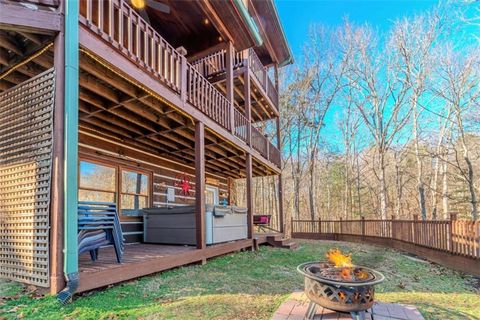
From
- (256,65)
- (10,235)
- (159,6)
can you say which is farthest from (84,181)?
(256,65)

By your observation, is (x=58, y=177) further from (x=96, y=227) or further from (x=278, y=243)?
(x=278, y=243)

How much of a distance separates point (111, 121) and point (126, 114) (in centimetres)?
40

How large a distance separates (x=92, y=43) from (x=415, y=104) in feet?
56.1

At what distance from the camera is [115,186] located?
752cm

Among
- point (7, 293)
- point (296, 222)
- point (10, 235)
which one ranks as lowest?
point (296, 222)

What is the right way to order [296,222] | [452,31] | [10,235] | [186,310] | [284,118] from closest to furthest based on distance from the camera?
[186,310]
[10,235]
[452,31]
[296,222]
[284,118]

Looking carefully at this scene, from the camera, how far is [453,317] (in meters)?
3.38

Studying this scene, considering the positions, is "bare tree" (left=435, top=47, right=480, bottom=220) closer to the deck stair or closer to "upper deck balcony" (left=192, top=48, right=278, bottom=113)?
the deck stair

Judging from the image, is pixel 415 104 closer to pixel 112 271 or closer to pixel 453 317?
pixel 453 317

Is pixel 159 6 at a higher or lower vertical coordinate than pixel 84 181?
higher

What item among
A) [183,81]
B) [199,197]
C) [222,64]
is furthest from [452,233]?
[222,64]

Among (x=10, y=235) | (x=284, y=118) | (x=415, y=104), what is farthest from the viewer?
(x=284, y=118)

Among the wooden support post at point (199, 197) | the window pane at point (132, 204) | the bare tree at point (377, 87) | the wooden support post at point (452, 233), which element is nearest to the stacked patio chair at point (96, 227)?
the wooden support post at point (199, 197)

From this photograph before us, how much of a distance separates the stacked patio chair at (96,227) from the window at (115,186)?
8.40 feet
